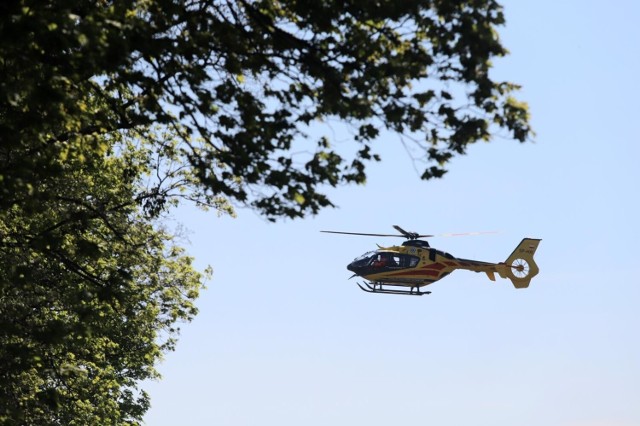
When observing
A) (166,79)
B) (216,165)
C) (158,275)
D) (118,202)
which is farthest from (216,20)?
(158,275)

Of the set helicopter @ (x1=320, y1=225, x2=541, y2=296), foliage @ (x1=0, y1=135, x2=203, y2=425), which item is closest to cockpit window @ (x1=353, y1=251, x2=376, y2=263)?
helicopter @ (x1=320, y1=225, x2=541, y2=296)

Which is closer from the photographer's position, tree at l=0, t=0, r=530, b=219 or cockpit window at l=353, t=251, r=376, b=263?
tree at l=0, t=0, r=530, b=219

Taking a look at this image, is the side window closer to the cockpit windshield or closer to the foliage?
the cockpit windshield

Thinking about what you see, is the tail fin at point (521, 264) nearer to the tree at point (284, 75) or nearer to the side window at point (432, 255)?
the side window at point (432, 255)

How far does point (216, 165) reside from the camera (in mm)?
18125

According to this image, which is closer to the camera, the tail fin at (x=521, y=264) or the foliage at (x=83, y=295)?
the foliage at (x=83, y=295)

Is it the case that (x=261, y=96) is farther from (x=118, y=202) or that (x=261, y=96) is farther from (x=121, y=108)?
(x=118, y=202)

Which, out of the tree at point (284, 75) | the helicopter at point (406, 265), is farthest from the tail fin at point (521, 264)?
the tree at point (284, 75)

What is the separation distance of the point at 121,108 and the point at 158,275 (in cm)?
1773

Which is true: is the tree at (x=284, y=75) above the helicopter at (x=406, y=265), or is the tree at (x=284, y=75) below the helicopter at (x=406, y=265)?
below

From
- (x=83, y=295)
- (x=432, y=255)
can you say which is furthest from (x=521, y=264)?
(x=83, y=295)

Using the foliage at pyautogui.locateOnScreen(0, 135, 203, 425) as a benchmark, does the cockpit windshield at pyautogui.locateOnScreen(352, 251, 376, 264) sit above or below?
above

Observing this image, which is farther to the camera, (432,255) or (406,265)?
(432,255)

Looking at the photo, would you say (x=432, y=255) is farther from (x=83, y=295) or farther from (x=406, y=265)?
(x=83, y=295)
